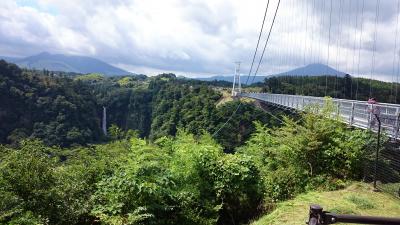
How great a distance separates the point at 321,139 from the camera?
31.9 ft

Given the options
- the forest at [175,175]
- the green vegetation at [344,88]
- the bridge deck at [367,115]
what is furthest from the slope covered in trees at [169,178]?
the green vegetation at [344,88]

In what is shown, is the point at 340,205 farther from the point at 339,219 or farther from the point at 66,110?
the point at 66,110

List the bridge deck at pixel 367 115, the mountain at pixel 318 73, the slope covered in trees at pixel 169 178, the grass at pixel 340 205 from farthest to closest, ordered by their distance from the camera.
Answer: the mountain at pixel 318 73, the bridge deck at pixel 367 115, the slope covered in trees at pixel 169 178, the grass at pixel 340 205

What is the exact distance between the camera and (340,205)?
694 cm

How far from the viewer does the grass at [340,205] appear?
6562 millimetres

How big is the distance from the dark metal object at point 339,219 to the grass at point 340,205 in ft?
14.0

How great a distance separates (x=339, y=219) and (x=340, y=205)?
5.23 metres

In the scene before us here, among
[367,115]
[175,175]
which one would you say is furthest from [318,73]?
[175,175]

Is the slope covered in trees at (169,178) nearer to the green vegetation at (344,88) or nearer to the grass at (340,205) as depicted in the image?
the grass at (340,205)

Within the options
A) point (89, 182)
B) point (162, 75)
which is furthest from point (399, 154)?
point (162, 75)

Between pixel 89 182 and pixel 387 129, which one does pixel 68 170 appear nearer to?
pixel 89 182

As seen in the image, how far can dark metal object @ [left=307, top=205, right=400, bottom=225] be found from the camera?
203 cm

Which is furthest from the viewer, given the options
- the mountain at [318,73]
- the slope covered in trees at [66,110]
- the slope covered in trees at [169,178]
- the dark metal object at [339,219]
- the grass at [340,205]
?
the slope covered in trees at [66,110]

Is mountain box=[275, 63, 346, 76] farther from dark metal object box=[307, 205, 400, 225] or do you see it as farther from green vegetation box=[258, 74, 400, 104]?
dark metal object box=[307, 205, 400, 225]
